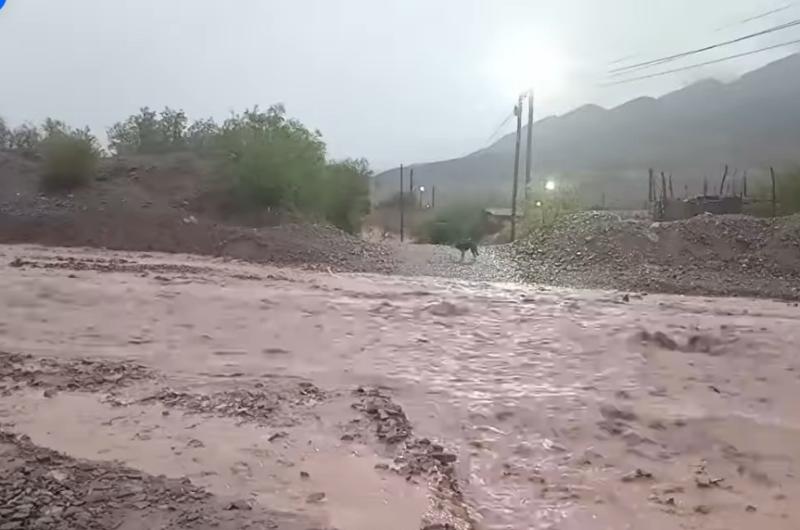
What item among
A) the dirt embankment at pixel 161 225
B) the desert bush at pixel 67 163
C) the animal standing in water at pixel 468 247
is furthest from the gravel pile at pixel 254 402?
the desert bush at pixel 67 163

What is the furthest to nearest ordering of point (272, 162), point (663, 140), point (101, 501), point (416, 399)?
point (663, 140) < point (272, 162) < point (416, 399) < point (101, 501)

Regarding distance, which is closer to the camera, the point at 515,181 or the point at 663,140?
the point at 515,181

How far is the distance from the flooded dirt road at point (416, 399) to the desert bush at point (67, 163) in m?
9.78

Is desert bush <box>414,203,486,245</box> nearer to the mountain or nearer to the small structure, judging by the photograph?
the small structure

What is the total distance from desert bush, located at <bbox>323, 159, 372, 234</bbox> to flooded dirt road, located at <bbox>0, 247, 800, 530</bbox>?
1182 cm

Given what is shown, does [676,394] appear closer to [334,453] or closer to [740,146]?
[334,453]

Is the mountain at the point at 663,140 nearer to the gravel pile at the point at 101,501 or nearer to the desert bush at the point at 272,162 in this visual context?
the desert bush at the point at 272,162

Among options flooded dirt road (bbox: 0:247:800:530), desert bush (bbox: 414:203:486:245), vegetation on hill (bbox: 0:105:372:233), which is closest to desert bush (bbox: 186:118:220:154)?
vegetation on hill (bbox: 0:105:372:233)

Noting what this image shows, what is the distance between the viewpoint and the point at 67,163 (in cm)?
2242

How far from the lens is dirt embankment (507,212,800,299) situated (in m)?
15.3

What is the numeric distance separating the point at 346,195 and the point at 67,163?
8315 millimetres

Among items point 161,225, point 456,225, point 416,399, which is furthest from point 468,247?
point 416,399

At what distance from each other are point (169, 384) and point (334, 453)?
94.2 inches

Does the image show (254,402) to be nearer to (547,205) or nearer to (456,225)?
(456,225)
